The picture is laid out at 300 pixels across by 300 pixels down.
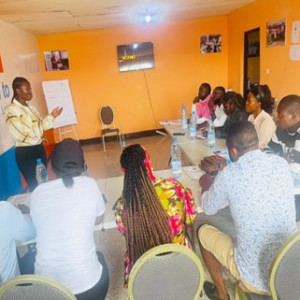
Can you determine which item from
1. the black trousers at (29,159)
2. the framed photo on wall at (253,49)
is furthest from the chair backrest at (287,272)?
the framed photo on wall at (253,49)

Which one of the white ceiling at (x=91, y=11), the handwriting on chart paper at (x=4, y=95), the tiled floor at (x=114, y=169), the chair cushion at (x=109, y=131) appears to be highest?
the white ceiling at (x=91, y=11)

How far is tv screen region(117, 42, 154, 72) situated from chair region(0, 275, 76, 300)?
5.65 m

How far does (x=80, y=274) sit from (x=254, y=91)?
2.39 metres

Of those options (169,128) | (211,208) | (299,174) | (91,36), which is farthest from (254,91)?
(91,36)

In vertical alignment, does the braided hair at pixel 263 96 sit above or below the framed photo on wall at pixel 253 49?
below

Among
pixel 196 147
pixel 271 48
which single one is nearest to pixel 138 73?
pixel 271 48

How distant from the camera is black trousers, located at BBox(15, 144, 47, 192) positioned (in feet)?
9.46

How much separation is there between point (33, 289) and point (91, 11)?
13.3 ft

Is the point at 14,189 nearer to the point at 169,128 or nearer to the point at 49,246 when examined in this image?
the point at 169,128

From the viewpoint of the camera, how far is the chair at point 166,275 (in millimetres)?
1125

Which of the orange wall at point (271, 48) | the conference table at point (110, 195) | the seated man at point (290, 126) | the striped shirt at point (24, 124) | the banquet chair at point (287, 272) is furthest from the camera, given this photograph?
the orange wall at point (271, 48)

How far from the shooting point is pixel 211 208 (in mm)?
1555

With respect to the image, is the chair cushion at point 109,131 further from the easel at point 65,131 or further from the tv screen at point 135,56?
the tv screen at point 135,56

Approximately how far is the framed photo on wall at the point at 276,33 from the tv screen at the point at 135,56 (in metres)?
2.51
